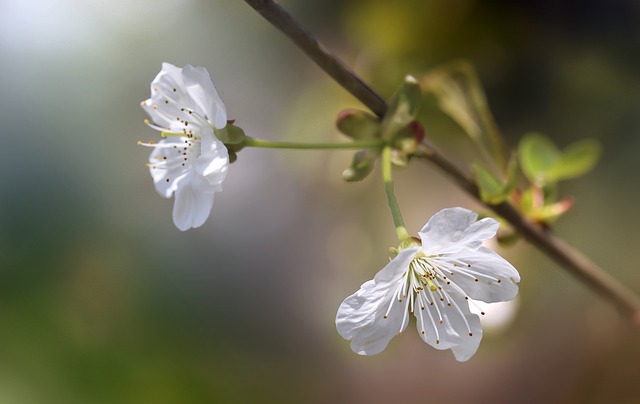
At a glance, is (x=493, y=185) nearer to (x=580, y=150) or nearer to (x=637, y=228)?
(x=580, y=150)

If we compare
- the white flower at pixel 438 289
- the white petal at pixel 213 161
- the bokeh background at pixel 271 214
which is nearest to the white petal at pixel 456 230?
the white flower at pixel 438 289

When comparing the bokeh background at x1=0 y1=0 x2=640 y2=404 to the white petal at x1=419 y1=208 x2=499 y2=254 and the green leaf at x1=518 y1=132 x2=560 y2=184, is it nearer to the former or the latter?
the green leaf at x1=518 y1=132 x2=560 y2=184

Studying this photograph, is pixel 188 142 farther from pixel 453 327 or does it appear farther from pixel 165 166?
pixel 453 327

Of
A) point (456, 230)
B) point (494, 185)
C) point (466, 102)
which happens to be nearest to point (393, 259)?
point (456, 230)

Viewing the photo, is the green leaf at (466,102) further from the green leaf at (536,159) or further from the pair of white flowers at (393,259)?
the pair of white flowers at (393,259)

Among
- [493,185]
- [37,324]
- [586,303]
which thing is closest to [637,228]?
[586,303]
